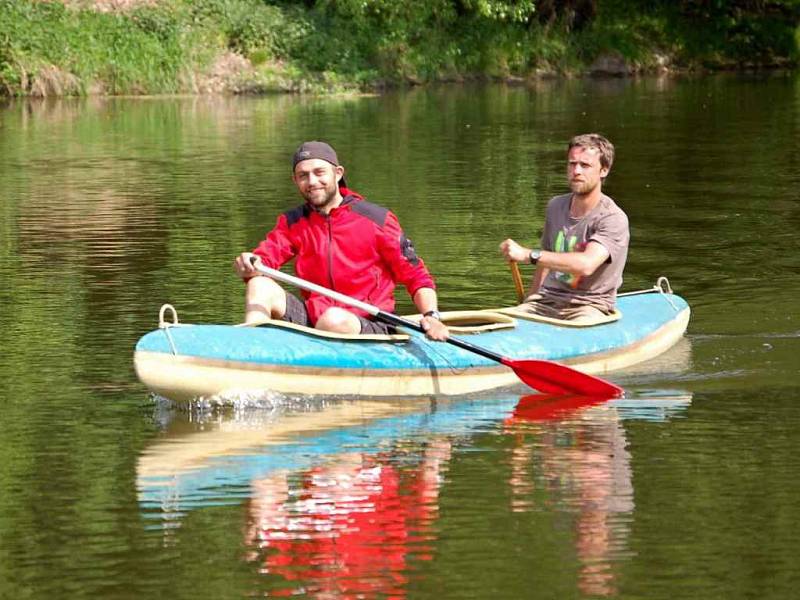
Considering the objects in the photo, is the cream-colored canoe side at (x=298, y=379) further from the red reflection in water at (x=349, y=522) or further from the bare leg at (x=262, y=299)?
the red reflection in water at (x=349, y=522)

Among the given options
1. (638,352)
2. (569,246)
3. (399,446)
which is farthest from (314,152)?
(638,352)

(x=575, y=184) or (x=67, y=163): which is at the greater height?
(x=575, y=184)

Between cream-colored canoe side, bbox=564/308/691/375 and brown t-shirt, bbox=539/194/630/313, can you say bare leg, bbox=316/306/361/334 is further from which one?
brown t-shirt, bbox=539/194/630/313

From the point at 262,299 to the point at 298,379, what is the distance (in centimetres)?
47

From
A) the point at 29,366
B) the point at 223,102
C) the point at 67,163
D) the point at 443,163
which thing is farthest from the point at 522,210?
the point at 223,102

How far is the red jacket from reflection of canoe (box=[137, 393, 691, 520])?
61 centimetres

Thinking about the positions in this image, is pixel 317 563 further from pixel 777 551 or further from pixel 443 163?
pixel 443 163

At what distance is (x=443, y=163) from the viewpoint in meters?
22.5

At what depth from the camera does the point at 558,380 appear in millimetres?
9461

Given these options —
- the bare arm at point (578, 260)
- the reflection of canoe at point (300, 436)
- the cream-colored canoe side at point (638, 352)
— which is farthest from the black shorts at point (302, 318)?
the cream-colored canoe side at point (638, 352)

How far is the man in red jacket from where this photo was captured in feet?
30.0

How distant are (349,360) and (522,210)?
8.81 m

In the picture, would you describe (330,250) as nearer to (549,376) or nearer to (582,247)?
(549,376)

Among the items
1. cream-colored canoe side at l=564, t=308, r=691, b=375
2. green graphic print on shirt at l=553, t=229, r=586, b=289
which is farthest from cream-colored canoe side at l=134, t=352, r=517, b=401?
green graphic print on shirt at l=553, t=229, r=586, b=289
